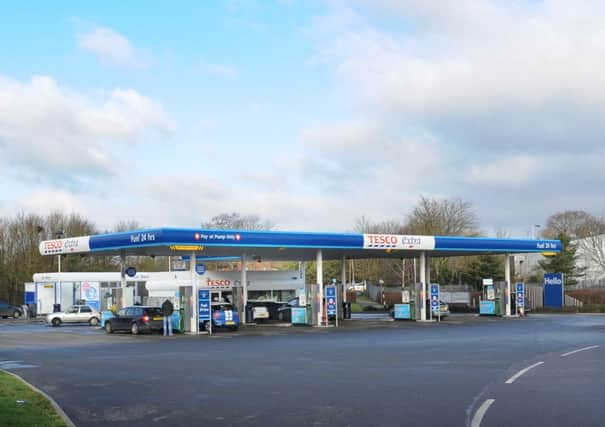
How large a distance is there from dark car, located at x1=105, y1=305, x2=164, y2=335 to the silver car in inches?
475

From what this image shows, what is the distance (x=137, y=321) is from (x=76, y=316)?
1373 centimetres

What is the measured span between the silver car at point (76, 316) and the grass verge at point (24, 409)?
34.4m

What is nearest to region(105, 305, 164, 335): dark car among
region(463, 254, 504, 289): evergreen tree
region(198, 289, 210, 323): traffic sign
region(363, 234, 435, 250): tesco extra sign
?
region(198, 289, 210, 323): traffic sign

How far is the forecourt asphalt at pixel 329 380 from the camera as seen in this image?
38.7ft

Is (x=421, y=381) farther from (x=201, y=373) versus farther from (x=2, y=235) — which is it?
(x=2, y=235)

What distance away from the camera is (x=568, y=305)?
56.7 meters

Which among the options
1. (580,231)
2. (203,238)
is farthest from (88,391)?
(580,231)

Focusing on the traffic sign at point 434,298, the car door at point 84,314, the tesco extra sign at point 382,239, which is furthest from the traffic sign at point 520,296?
the car door at point 84,314

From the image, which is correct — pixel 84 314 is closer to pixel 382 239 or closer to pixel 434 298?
pixel 382 239

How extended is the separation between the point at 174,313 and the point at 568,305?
31710 millimetres

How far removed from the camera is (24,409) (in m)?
11.7

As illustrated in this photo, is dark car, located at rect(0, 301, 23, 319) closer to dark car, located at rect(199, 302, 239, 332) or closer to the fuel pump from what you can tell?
dark car, located at rect(199, 302, 239, 332)

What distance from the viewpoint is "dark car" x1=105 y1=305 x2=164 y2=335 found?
36500mm

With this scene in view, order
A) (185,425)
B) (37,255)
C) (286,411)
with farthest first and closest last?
1. (37,255)
2. (286,411)
3. (185,425)
